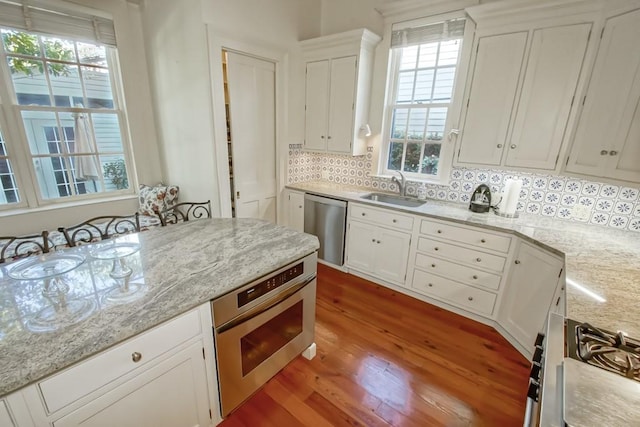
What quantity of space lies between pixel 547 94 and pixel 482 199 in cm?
91

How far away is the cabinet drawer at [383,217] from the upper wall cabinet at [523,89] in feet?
2.57

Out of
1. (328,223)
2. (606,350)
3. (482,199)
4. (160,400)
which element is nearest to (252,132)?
(328,223)

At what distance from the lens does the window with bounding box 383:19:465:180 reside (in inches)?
104

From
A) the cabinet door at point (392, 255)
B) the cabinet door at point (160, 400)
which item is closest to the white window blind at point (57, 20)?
the cabinet door at point (160, 400)

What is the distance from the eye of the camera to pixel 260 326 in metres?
1.47

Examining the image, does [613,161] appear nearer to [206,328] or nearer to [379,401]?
[379,401]

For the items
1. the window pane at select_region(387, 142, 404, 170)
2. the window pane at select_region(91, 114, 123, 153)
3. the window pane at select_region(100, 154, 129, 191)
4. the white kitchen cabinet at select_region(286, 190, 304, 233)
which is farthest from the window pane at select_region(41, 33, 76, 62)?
the window pane at select_region(387, 142, 404, 170)

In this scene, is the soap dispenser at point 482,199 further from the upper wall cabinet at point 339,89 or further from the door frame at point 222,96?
the door frame at point 222,96

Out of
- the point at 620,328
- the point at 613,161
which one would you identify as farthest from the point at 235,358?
the point at 613,161

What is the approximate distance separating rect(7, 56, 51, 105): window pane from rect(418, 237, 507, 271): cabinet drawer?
390 cm

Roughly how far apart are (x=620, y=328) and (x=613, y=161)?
1312mm

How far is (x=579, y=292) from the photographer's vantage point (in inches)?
51.5

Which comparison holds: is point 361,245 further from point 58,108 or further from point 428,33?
point 58,108

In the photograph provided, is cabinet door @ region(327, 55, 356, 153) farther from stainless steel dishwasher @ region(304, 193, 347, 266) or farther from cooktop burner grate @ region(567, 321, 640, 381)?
cooktop burner grate @ region(567, 321, 640, 381)
